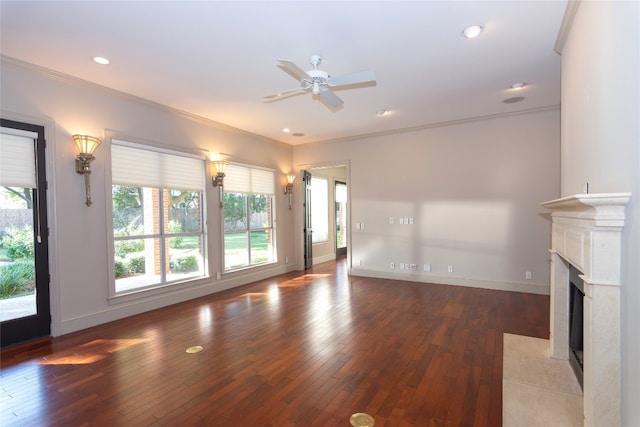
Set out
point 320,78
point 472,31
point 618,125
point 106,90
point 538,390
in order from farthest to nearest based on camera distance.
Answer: point 106,90 → point 320,78 → point 472,31 → point 538,390 → point 618,125

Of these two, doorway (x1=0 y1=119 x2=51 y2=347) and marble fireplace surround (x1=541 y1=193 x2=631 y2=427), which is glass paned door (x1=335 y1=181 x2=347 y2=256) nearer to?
doorway (x1=0 y1=119 x2=51 y2=347)

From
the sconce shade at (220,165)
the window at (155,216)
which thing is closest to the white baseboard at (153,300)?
the window at (155,216)

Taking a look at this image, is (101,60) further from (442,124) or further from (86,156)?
(442,124)

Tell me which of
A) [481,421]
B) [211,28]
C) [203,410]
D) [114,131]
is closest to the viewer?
[481,421]

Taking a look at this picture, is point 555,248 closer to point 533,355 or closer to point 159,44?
point 533,355

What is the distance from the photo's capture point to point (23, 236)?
132 inches

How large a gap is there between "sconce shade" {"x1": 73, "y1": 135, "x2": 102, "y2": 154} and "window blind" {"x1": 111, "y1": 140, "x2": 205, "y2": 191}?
349mm

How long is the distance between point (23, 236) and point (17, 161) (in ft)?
2.70

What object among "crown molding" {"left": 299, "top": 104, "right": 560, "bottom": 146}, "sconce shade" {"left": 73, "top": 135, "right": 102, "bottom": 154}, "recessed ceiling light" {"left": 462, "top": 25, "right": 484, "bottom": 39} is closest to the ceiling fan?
"recessed ceiling light" {"left": 462, "top": 25, "right": 484, "bottom": 39}

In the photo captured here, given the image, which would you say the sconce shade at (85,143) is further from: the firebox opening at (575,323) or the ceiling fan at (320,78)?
the firebox opening at (575,323)

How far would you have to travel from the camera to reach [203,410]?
2.21m

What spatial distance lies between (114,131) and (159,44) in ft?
5.69

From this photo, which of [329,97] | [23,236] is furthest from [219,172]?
[329,97]

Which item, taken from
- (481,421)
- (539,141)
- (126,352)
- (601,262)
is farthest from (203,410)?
(539,141)
